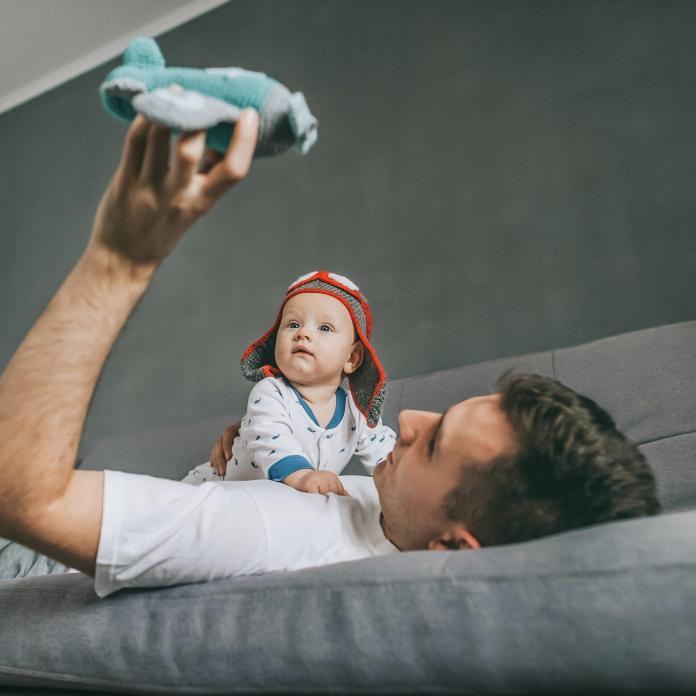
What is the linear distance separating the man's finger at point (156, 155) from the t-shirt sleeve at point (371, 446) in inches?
40.1

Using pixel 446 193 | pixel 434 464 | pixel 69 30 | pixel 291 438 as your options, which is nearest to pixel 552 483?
pixel 434 464

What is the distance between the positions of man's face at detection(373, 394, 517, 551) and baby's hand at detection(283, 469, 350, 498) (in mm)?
149

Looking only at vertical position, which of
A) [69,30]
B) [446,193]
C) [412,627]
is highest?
[69,30]

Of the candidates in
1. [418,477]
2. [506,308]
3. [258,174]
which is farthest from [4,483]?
[258,174]

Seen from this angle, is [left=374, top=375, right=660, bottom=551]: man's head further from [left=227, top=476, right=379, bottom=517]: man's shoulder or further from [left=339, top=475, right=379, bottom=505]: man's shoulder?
[left=339, top=475, right=379, bottom=505]: man's shoulder

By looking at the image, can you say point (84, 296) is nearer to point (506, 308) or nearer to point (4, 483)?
point (4, 483)

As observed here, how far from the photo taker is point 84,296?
68cm

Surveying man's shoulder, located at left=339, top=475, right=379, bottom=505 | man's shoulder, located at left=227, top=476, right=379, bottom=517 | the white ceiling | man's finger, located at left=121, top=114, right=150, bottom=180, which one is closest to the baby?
man's shoulder, located at left=339, top=475, right=379, bottom=505

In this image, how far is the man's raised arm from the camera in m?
0.65

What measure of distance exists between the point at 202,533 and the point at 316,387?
77cm

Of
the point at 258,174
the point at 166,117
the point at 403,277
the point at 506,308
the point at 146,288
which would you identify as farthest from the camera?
the point at 258,174

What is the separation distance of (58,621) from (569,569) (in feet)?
2.01

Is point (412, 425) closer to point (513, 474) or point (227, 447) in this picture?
point (513, 474)

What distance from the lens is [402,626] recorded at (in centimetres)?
64
